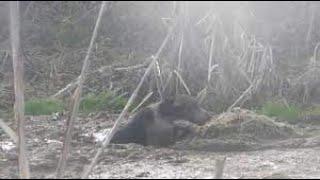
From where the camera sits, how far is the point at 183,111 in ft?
37.5

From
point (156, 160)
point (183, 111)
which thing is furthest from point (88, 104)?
point (156, 160)

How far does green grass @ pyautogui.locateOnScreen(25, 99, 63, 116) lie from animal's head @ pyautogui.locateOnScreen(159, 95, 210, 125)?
2920 millimetres

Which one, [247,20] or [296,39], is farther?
[296,39]

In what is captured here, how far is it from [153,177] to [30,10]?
39.2 feet

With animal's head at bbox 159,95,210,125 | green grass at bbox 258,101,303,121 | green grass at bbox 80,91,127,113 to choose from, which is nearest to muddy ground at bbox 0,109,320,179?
animal's head at bbox 159,95,210,125

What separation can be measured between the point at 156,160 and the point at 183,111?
1.99 metres

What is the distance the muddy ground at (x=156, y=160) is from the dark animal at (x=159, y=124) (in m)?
0.34

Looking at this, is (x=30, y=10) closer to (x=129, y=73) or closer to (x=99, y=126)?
(x=129, y=73)

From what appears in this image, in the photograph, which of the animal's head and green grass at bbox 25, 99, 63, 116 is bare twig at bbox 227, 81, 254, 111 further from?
green grass at bbox 25, 99, 63, 116

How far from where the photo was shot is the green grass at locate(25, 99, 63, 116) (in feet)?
45.0

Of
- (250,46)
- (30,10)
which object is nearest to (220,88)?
(250,46)

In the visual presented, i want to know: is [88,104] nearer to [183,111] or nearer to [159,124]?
[183,111]

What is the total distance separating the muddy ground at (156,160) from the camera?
28.5 ft

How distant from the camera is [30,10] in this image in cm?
1948
